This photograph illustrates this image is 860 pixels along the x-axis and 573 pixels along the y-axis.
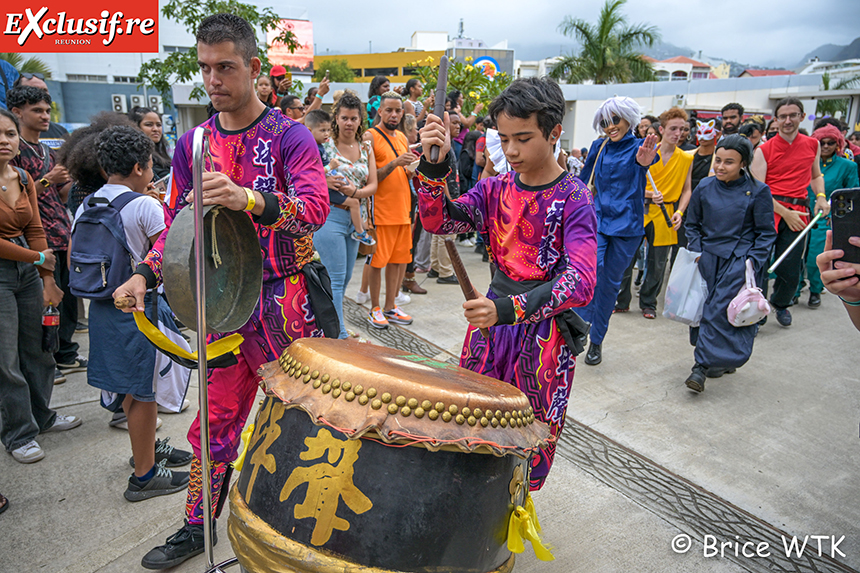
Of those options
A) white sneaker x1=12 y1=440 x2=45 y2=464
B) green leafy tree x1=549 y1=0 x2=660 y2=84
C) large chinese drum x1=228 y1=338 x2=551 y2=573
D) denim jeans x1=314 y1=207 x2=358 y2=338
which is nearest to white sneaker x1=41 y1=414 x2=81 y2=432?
white sneaker x1=12 y1=440 x2=45 y2=464

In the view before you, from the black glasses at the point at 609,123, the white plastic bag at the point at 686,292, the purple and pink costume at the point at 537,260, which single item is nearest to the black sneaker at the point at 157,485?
the purple and pink costume at the point at 537,260

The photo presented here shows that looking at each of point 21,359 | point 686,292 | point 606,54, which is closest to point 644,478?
point 686,292

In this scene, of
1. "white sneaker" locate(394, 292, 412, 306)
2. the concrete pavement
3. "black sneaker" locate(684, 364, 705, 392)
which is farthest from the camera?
"white sneaker" locate(394, 292, 412, 306)

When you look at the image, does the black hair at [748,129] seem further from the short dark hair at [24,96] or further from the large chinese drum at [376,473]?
the short dark hair at [24,96]

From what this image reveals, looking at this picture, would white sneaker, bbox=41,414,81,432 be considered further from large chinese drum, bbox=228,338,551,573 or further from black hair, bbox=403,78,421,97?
black hair, bbox=403,78,421,97

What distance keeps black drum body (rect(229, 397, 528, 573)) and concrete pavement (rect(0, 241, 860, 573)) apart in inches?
46.6

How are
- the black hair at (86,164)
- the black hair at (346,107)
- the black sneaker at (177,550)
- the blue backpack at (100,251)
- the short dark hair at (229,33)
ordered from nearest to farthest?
the short dark hair at (229,33), the black sneaker at (177,550), the blue backpack at (100,251), the black hair at (86,164), the black hair at (346,107)

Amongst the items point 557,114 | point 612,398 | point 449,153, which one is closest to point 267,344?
point 449,153

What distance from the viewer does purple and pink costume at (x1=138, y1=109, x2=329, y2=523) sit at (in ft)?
6.72

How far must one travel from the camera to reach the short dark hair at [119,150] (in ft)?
8.74

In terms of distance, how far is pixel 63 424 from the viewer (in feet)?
11.0

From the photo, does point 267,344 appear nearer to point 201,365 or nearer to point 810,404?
point 201,365

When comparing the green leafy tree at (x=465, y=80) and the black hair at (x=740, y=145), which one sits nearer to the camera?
the black hair at (x=740, y=145)

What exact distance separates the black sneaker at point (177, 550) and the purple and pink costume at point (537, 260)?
1.33 metres
